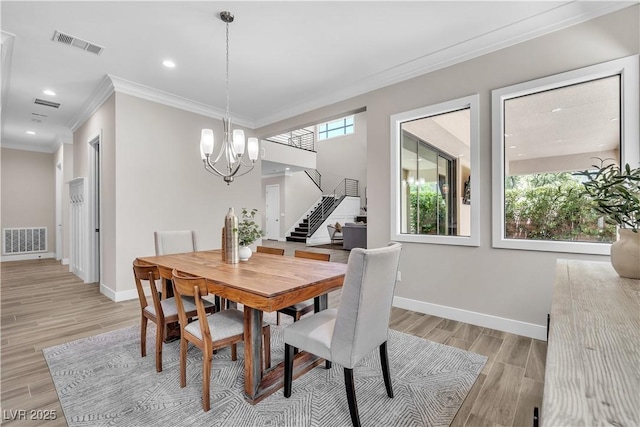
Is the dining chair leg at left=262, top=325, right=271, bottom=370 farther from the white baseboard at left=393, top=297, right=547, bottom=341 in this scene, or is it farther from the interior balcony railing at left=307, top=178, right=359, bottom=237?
the interior balcony railing at left=307, top=178, right=359, bottom=237

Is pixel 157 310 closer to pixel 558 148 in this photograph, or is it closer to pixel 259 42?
pixel 259 42

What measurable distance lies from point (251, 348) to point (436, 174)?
121 inches

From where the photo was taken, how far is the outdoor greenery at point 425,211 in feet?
11.5

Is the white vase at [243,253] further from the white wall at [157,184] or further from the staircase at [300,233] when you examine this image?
the staircase at [300,233]

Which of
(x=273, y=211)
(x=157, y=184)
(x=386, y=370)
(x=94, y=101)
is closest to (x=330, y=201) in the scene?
(x=273, y=211)

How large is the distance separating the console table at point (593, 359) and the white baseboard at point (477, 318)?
1.76 metres

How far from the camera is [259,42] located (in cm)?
302

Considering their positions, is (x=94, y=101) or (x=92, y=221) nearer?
(x=94, y=101)

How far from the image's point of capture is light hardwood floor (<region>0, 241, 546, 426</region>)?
179 centimetres

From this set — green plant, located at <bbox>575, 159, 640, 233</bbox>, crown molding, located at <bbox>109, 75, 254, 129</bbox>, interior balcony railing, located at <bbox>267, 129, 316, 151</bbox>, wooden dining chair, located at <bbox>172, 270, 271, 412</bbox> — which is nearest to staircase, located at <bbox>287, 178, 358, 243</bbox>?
interior balcony railing, located at <bbox>267, 129, 316, 151</bbox>

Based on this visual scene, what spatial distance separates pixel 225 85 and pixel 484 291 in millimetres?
4085

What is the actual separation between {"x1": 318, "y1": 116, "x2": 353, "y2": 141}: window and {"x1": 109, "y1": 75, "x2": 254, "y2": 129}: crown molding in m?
8.80

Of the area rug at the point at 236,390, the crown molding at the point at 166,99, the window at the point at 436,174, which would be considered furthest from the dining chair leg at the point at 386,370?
the crown molding at the point at 166,99

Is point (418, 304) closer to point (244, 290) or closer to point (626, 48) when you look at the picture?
point (244, 290)
